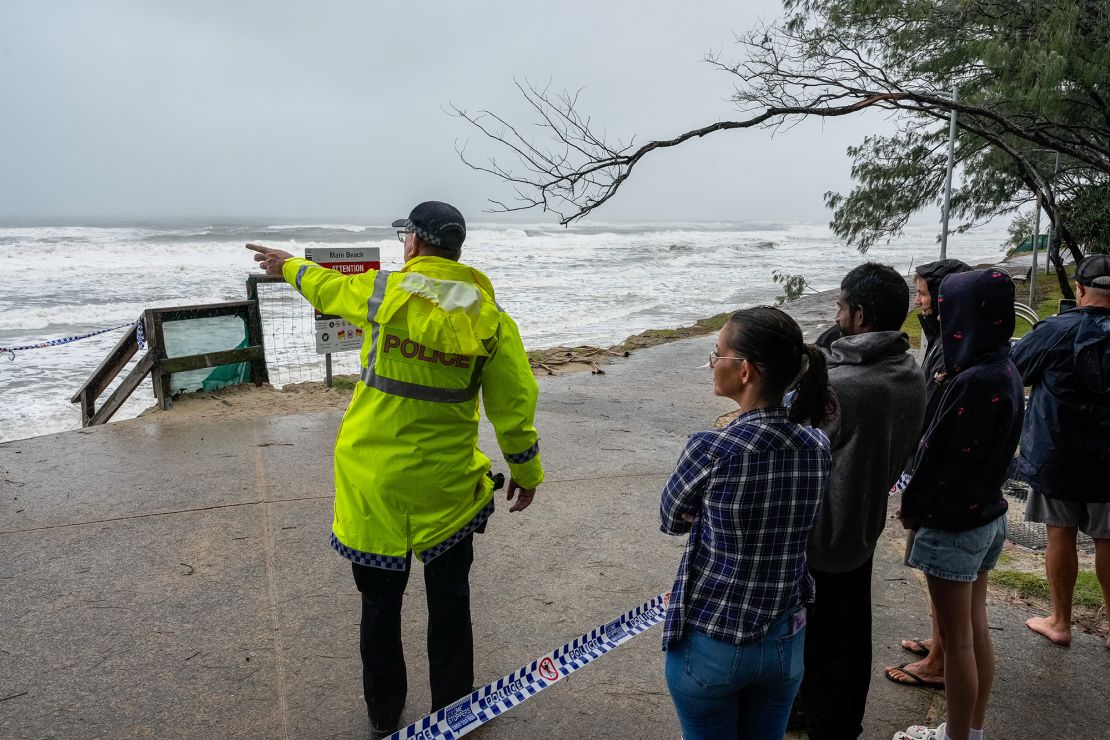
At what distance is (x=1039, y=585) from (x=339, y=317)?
624 centimetres

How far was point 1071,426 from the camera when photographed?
320 centimetres

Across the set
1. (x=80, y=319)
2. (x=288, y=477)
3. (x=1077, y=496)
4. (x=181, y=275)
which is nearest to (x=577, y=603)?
(x=1077, y=496)

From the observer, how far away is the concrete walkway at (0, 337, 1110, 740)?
296cm

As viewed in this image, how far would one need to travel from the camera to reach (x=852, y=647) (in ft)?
8.32

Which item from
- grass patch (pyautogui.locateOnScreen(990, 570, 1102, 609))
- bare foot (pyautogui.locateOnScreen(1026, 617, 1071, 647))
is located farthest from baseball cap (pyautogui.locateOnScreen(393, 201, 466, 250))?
grass patch (pyautogui.locateOnScreen(990, 570, 1102, 609))

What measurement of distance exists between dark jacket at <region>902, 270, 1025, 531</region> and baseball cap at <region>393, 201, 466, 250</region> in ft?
5.32

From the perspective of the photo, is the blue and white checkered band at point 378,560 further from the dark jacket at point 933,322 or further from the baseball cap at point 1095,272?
the baseball cap at point 1095,272

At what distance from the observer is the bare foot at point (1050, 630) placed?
342cm

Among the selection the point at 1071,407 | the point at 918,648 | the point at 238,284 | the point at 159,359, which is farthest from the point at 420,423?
the point at 238,284

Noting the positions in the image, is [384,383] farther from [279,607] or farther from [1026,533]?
[1026,533]

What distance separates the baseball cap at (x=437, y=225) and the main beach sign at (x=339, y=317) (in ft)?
17.7

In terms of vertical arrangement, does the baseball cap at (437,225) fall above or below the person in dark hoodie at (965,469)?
above

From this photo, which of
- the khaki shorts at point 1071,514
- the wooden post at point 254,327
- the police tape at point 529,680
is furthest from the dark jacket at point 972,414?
the wooden post at point 254,327

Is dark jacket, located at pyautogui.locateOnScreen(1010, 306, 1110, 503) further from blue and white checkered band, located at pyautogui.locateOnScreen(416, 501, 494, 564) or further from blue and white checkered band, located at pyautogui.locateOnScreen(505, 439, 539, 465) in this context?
blue and white checkered band, located at pyautogui.locateOnScreen(416, 501, 494, 564)
